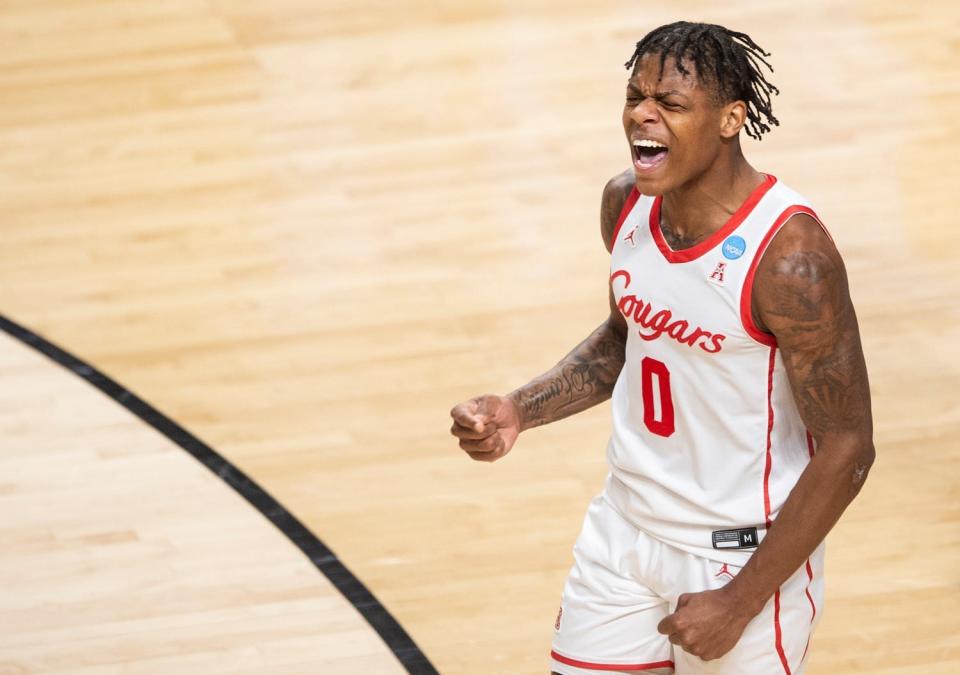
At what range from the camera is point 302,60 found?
7199 millimetres

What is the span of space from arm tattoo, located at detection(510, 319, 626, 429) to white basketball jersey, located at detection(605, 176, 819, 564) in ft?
0.55

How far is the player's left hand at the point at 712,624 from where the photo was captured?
2469 millimetres

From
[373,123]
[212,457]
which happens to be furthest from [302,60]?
[212,457]

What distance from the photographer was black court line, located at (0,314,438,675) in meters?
3.92

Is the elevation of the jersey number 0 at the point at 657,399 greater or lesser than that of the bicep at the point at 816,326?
lesser

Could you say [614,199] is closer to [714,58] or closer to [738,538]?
[714,58]

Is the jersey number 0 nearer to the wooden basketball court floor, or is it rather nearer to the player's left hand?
the player's left hand

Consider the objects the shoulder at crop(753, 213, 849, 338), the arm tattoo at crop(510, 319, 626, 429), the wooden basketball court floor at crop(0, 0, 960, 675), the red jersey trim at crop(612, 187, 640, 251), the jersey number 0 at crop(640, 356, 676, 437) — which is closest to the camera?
the shoulder at crop(753, 213, 849, 338)

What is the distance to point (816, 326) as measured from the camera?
2.39m

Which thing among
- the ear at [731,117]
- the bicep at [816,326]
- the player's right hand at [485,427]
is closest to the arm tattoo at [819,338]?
the bicep at [816,326]

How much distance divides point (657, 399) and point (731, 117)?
1.53ft

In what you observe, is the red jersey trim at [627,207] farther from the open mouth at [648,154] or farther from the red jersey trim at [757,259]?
the red jersey trim at [757,259]

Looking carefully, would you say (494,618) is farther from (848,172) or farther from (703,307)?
(848,172)

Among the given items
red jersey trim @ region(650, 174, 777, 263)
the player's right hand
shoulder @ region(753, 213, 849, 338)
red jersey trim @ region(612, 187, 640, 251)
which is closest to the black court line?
the player's right hand
